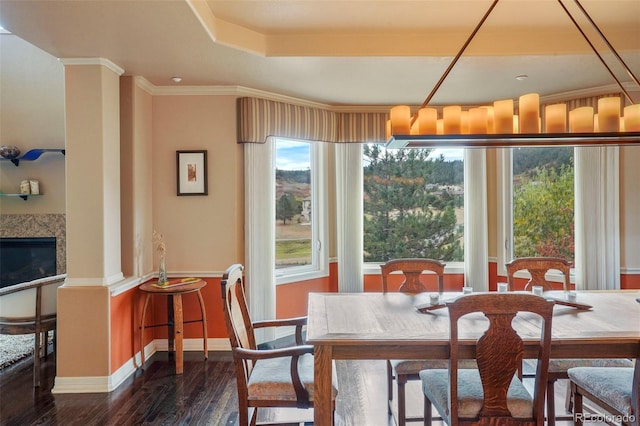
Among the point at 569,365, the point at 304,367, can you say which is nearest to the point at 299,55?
the point at 304,367

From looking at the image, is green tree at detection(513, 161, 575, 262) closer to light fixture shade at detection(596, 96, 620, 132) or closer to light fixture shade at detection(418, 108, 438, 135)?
light fixture shade at detection(596, 96, 620, 132)

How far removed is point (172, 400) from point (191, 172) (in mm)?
1902

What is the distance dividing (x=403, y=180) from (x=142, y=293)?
2888 millimetres

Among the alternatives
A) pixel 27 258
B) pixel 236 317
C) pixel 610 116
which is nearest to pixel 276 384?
pixel 236 317

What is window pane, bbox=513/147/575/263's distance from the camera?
13.3 feet

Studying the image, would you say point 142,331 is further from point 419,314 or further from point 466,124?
point 466,124

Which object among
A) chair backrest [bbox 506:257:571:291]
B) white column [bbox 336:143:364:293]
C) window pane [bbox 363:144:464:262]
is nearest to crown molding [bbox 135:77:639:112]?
white column [bbox 336:143:364:293]

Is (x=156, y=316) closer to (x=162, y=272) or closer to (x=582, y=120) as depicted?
(x=162, y=272)

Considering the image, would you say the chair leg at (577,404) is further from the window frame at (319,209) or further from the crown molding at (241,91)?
the crown molding at (241,91)

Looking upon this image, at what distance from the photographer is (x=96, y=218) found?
9.79 feet

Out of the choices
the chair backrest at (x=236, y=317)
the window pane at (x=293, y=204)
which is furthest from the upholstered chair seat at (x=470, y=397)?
the window pane at (x=293, y=204)

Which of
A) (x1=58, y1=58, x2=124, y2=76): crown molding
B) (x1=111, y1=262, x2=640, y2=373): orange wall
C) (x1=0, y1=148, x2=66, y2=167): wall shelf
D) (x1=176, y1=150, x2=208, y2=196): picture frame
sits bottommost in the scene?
(x1=111, y1=262, x2=640, y2=373): orange wall

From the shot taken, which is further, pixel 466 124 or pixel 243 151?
pixel 243 151

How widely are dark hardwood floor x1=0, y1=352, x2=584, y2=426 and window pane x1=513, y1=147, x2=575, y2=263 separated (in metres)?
1.63
